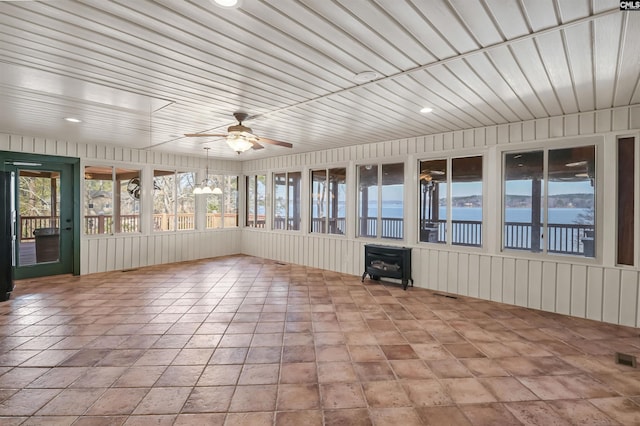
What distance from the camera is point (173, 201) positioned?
747 centimetres

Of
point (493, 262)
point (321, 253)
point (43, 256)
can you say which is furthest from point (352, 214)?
point (43, 256)

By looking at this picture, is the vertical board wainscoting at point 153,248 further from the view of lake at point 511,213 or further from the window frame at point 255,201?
the view of lake at point 511,213

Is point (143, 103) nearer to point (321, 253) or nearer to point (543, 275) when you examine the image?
point (321, 253)

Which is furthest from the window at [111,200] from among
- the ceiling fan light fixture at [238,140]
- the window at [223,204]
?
the ceiling fan light fixture at [238,140]

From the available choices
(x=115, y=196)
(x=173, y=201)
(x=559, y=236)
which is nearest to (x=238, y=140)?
(x=115, y=196)

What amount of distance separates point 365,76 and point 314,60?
57 centimetres

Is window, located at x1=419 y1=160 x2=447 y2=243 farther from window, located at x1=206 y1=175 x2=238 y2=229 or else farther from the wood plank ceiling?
window, located at x1=206 y1=175 x2=238 y2=229

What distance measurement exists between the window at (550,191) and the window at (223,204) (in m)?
6.56

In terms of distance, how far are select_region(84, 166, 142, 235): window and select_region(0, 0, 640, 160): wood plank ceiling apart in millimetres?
2067

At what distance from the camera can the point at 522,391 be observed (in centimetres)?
240

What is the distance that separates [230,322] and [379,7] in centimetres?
351

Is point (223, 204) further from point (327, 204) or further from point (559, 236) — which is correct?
point (559, 236)

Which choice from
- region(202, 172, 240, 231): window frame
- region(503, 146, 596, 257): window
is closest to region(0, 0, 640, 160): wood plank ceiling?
region(503, 146, 596, 257): window

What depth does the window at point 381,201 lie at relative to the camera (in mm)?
5902
